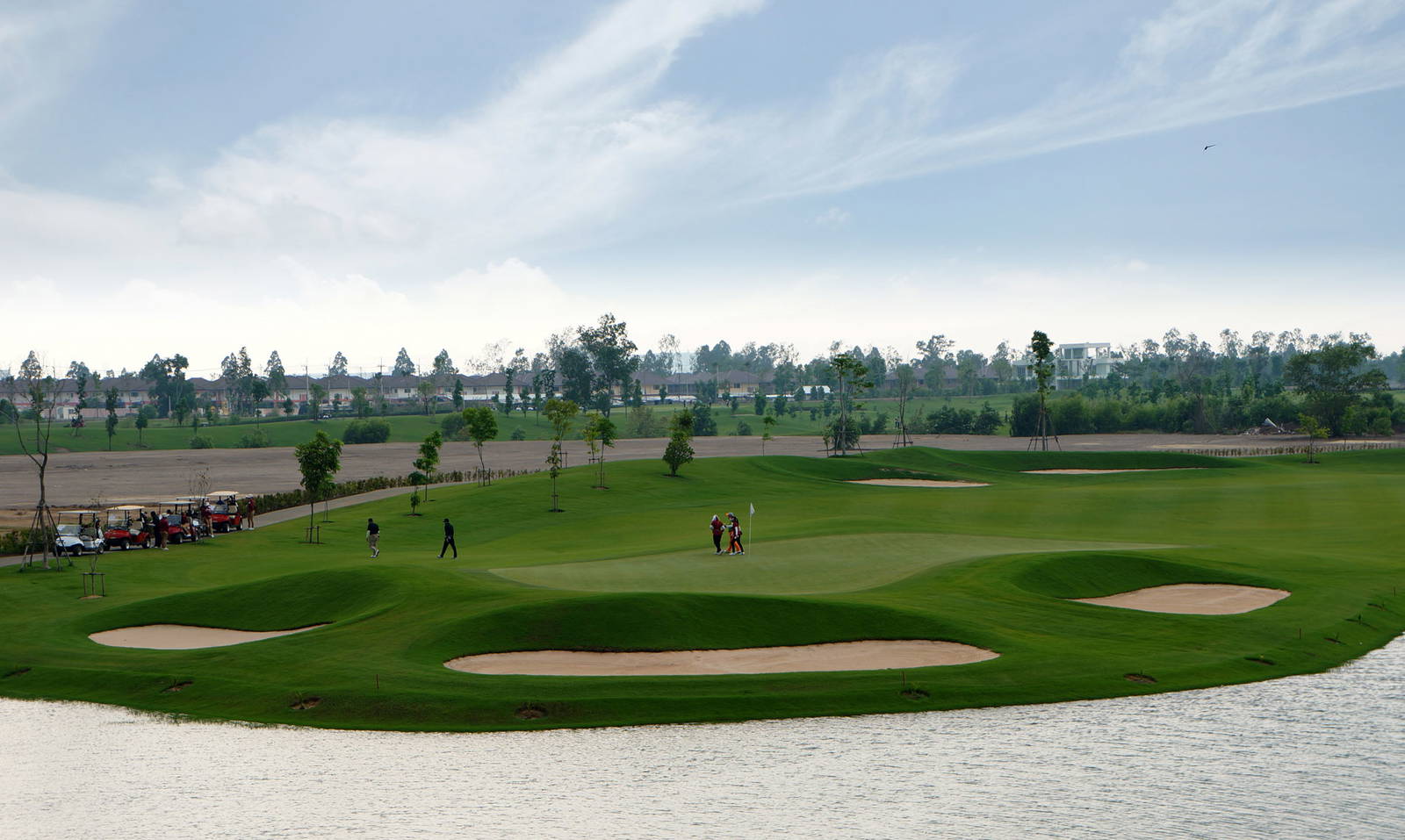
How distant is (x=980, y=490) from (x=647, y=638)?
186 ft

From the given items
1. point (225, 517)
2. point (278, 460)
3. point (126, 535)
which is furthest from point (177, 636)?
point (278, 460)

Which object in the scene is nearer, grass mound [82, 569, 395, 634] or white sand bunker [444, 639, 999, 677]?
white sand bunker [444, 639, 999, 677]

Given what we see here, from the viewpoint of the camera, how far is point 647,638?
1201 inches

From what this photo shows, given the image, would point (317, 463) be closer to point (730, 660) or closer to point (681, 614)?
point (681, 614)

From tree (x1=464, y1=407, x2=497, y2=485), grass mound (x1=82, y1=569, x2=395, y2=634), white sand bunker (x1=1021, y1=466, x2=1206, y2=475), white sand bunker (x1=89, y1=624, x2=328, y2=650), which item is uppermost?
tree (x1=464, y1=407, x2=497, y2=485)

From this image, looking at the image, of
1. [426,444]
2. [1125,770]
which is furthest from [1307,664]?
[426,444]

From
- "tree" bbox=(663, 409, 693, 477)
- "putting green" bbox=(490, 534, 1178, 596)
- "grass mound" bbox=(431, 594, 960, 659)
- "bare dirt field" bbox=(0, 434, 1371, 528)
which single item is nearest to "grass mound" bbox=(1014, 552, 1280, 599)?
"putting green" bbox=(490, 534, 1178, 596)

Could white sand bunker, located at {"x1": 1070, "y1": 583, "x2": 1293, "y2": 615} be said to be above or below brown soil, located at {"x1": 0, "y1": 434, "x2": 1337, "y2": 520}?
below

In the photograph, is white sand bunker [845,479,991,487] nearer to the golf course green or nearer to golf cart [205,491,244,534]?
the golf course green

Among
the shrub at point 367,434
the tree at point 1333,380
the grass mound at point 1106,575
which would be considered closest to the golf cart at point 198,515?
the grass mound at point 1106,575

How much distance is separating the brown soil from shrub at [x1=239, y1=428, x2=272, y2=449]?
3377 millimetres

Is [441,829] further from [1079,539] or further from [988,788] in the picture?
[1079,539]

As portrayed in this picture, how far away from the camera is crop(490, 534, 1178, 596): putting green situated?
120 feet

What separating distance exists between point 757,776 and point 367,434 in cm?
16430
